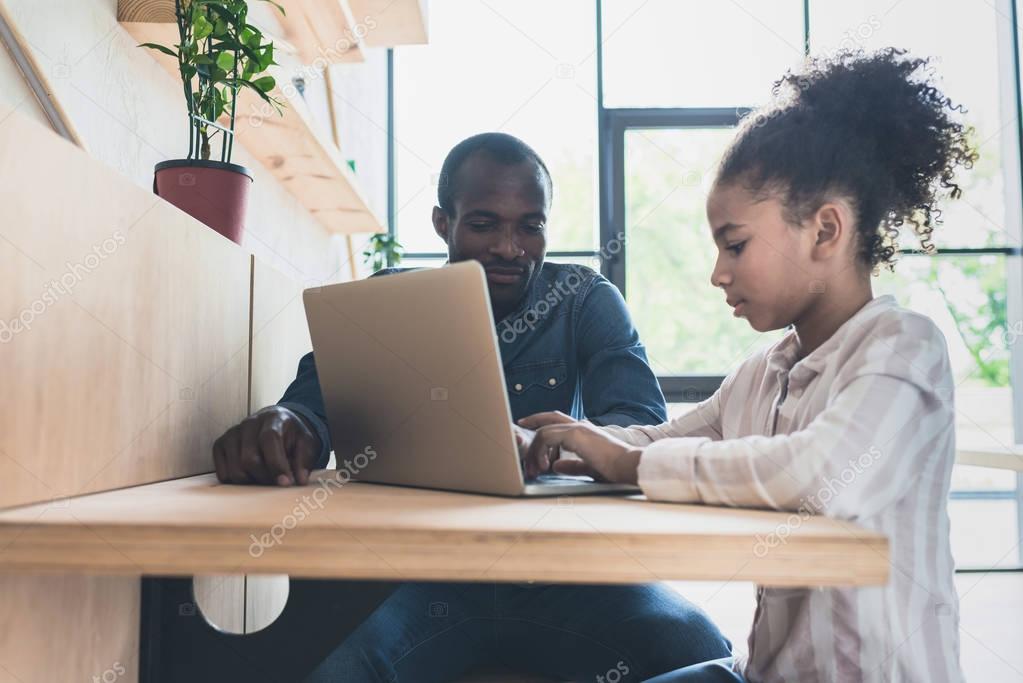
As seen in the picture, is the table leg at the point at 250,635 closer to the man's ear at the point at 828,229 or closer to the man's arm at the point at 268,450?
the man's arm at the point at 268,450

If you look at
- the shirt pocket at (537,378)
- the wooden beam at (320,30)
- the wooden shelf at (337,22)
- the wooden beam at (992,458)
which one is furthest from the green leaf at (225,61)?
the wooden beam at (992,458)

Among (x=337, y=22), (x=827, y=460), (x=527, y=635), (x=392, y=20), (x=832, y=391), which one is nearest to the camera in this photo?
(x=827, y=460)

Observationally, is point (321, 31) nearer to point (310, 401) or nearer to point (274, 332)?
point (274, 332)

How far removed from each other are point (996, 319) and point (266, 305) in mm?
3679

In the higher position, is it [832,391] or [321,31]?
[321,31]

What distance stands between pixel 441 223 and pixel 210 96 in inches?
18.6

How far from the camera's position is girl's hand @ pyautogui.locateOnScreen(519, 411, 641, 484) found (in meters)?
0.85

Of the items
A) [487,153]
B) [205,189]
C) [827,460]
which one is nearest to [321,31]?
[487,153]

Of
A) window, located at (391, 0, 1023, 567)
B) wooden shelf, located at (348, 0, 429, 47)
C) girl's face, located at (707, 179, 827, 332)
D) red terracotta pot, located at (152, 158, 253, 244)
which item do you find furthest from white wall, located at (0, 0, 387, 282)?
window, located at (391, 0, 1023, 567)

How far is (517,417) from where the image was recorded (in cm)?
146

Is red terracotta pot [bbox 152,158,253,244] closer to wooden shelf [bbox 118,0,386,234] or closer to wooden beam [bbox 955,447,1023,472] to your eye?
wooden shelf [bbox 118,0,386,234]

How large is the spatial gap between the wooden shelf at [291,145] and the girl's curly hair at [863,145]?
3.51ft

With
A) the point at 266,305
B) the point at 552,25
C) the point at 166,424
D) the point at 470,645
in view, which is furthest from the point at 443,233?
the point at 552,25

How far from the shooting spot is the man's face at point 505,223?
1540mm
